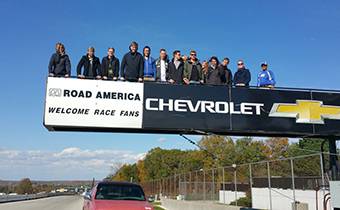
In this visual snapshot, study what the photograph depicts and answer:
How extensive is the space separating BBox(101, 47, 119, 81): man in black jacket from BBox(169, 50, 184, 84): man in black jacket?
63.3 inches

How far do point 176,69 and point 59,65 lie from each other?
11.1ft

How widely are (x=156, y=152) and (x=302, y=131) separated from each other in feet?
387

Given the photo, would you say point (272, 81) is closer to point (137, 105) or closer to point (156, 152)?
point (137, 105)

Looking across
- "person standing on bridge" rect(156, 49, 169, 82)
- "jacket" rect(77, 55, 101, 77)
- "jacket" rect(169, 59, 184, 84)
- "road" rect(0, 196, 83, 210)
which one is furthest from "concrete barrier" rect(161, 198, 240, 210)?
"jacket" rect(77, 55, 101, 77)

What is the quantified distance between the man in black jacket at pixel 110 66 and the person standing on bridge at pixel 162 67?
4.10 ft

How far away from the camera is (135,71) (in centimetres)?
1257

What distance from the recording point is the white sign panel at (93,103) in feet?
39.3

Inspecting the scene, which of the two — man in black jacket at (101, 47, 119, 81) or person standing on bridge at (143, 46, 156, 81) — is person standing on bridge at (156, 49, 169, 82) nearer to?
person standing on bridge at (143, 46, 156, 81)

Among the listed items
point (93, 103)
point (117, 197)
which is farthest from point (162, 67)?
point (117, 197)

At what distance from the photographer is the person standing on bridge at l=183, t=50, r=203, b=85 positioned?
13.1 metres

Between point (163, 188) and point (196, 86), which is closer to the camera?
point (196, 86)

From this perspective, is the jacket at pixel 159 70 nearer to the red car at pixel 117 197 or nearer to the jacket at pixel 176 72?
the jacket at pixel 176 72

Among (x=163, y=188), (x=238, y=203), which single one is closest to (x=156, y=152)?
(x=163, y=188)

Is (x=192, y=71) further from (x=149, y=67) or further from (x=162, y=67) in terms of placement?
(x=149, y=67)
